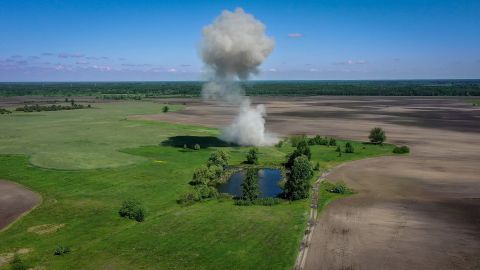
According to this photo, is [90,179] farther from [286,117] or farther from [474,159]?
[286,117]

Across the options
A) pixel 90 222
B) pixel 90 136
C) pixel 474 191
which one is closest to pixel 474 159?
pixel 474 191

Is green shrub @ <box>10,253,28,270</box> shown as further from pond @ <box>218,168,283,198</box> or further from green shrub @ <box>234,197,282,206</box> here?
pond @ <box>218,168,283,198</box>

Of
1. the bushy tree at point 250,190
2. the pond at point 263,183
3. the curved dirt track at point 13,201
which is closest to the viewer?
the curved dirt track at point 13,201

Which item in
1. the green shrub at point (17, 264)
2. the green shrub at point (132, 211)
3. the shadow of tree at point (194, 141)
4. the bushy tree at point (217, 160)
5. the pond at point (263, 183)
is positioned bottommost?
the pond at point (263, 183)

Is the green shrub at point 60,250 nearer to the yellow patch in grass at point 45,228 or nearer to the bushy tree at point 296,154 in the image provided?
the yellow patch in grass at point 45,228

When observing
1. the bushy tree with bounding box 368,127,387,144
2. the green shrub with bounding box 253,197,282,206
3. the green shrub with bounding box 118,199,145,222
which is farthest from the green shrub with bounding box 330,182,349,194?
the bushy tree with bounding box 368,127,387,144

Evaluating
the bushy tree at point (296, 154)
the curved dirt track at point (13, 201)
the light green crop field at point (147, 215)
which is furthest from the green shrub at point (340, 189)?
the curved dirt track at point (13, 201)
